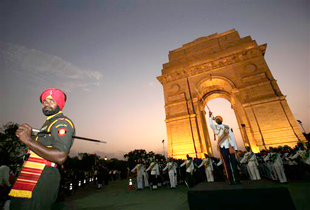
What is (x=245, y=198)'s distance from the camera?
9.91 ft

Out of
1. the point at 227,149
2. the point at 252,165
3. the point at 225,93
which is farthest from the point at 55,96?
the point at 225,93

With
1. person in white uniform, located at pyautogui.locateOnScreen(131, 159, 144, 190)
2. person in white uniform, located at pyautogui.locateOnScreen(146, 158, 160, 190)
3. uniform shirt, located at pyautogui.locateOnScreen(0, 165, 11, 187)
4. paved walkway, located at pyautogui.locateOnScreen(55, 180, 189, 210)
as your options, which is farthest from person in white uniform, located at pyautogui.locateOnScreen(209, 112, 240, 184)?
person in white uniform, located at pyautogui.locateOnScreen(131, 159, 144, 190)

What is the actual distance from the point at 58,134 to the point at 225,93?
2339cm

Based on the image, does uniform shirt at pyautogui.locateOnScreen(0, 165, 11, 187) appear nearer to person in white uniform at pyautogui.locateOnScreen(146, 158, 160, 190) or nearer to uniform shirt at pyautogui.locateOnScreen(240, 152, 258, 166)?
person in white uniform at pyautogui.locateOnScreen(146, 158, 160, 190)

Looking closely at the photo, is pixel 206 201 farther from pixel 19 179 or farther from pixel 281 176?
pixel 281 176

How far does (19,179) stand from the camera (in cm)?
147

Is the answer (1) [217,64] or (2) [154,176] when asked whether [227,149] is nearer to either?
(2) [154,176]

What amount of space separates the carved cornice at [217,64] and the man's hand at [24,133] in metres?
21.1

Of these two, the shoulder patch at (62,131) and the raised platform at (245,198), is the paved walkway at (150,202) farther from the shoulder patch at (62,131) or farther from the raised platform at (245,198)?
the shoulder patch at (62,131)

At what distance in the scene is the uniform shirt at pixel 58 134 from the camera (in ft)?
5.19

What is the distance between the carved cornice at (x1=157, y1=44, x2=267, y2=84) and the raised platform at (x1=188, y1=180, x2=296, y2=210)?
19389mm

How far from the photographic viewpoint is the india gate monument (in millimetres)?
15031

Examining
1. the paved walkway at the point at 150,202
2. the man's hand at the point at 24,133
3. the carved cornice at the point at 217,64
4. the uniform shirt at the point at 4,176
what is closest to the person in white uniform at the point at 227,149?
the paved walkway at the point at 150,202

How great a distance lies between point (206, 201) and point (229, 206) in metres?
0.45
